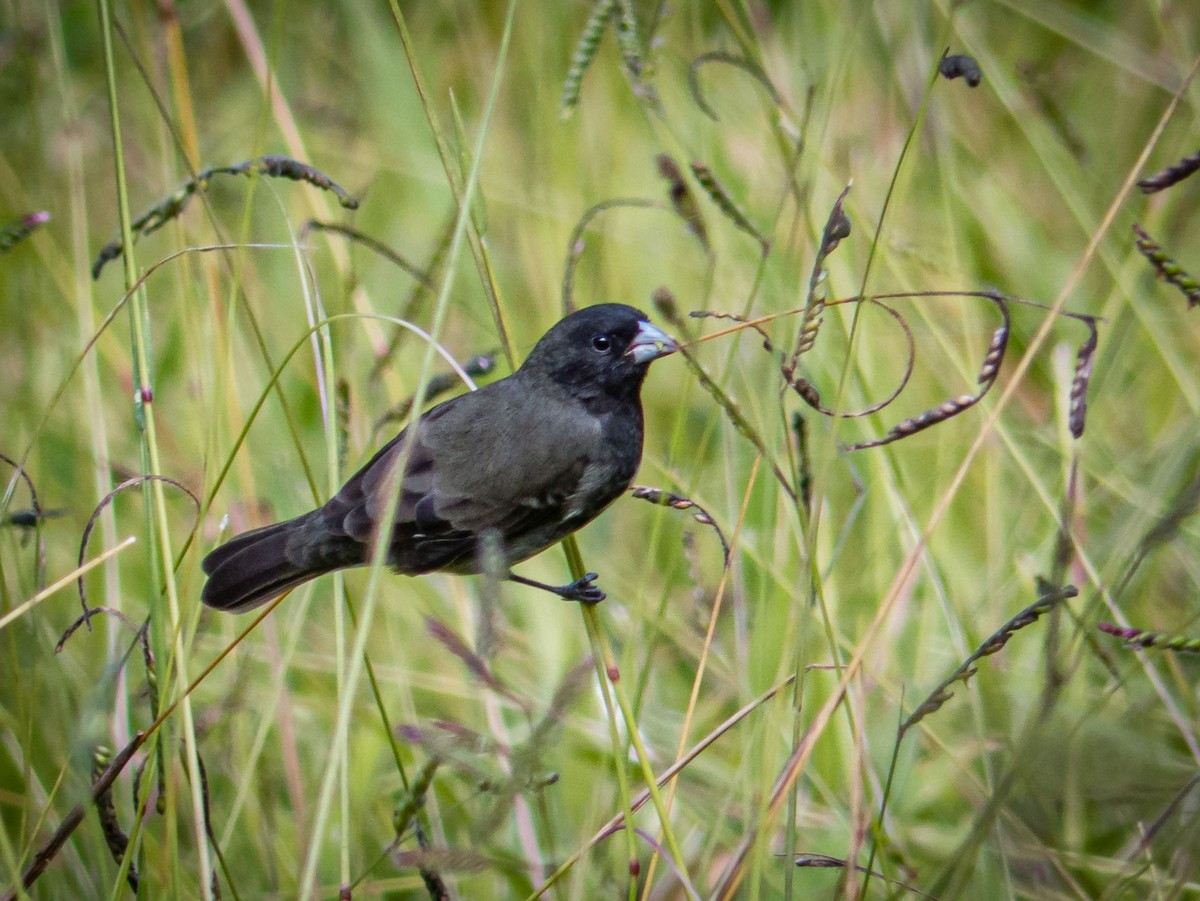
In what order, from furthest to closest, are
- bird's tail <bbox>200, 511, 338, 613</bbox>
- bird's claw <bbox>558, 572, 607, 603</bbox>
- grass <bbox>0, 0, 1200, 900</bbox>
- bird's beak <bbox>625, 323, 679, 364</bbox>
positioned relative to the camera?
1. bird's beak <bbox>625, 323, 679, 364</bbox>
2. bird's tail <bbox>200, 511, 338, 613</bbox>
3. bird's claw <bbox>558, 572, 607, 603</bbox>
4. grass <bbox>0, 0, 1200, 900</bbox>

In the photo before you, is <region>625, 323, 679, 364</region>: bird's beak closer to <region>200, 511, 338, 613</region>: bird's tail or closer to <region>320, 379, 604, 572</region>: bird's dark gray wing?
<region>320, 379, 604, 572</region>: bird's dark gray wing

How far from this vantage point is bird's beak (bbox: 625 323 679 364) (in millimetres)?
2459

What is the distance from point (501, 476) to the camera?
7.88 ft

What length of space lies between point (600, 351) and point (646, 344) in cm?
11

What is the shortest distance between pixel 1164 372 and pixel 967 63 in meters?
2.25

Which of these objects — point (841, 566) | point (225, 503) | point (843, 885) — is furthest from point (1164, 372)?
point (225, 503)

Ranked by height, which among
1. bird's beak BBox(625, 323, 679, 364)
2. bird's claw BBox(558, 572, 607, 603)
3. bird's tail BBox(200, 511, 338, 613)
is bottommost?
bird's claw BBox(558, 572, 607, 603)

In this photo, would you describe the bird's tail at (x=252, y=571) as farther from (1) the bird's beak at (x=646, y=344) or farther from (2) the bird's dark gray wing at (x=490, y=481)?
(1) the bird's beak at (x=646, y=344)

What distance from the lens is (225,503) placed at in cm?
340

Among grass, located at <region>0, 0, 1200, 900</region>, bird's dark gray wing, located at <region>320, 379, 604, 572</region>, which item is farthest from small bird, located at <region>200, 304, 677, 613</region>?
grass, located at <region>0, 0, 1200, 900</region>

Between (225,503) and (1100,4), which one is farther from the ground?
(1100,4)

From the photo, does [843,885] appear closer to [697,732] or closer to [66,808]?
[697,732]

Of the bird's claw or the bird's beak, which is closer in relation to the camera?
the bird's claw

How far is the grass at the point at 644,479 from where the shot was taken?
176cm
